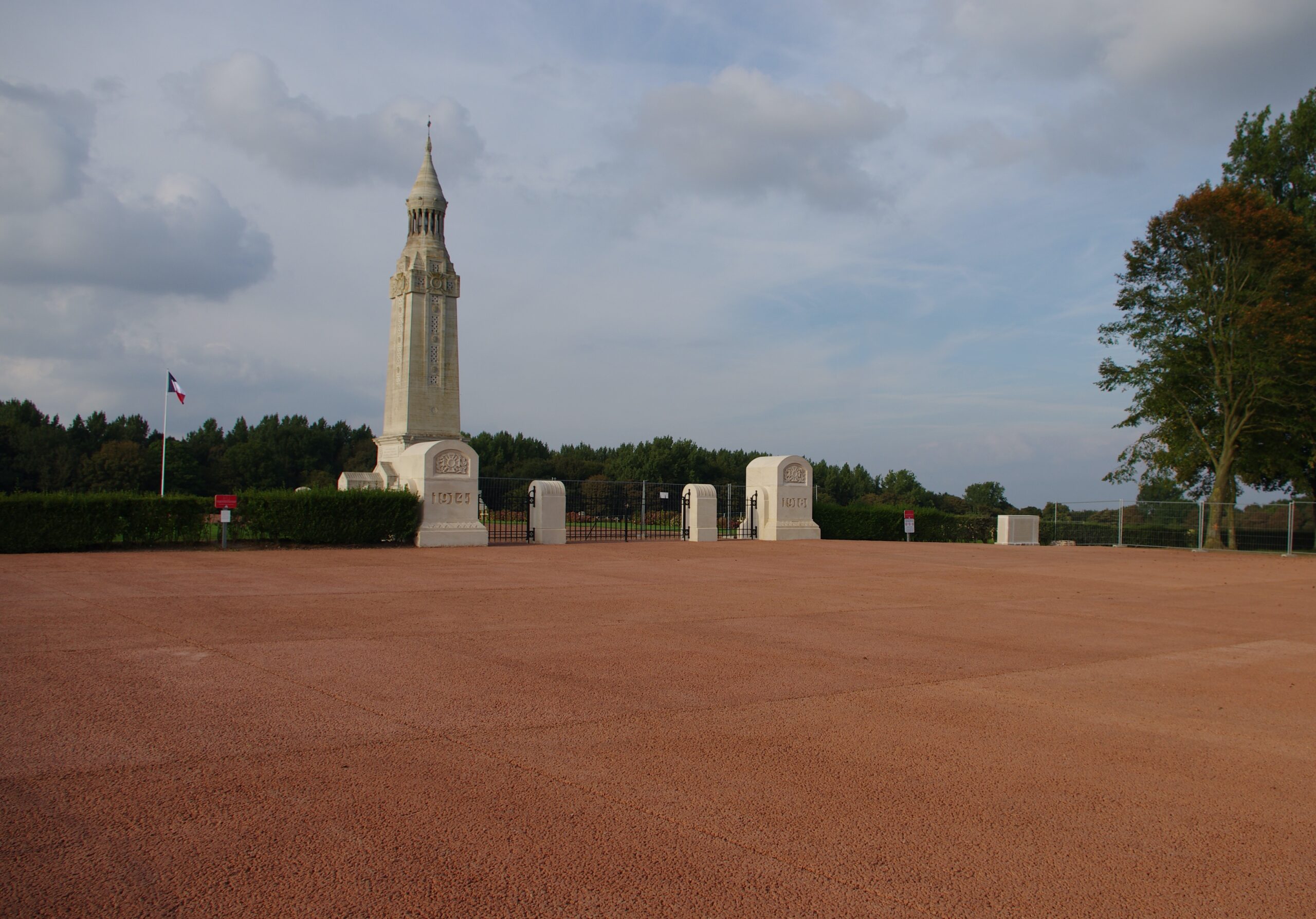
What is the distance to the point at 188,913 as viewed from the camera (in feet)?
9.93

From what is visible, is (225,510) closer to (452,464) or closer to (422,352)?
(452,464)

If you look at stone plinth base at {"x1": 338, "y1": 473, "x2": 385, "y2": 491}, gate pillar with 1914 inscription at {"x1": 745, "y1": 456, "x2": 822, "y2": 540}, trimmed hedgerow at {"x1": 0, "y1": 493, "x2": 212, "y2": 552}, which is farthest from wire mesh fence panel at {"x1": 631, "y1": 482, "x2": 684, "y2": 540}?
trimmed hedgerow at {"x1": 0, "y1": 493, "x2": 212, "y2": 552}

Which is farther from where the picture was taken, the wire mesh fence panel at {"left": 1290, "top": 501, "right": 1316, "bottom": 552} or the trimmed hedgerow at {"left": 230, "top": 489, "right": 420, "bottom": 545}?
the wire mesh fence panel at {"left": 1290, "top": 501, "right": 1316, "bottom": 552}

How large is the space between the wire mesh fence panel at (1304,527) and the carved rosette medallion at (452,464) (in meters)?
26.5

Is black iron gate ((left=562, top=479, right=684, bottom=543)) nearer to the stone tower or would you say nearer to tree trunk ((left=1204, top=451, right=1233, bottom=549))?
the stone tower

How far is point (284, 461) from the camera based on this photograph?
8006cm

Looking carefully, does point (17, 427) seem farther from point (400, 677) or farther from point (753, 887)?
point (753, 887)

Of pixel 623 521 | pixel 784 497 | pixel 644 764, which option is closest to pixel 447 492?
pixel 784 497

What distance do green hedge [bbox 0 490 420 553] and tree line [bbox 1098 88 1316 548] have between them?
26.2 metres

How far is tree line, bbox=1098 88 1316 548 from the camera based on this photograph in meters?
28.5

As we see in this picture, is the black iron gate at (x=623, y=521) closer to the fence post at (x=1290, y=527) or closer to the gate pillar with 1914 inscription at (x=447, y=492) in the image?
the gate pillar with 1914 inscription at (x=447, y=492)

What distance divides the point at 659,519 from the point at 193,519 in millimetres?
19536

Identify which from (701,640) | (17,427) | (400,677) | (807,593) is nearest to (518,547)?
(807,593)

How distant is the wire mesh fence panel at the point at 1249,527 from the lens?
2953cm
